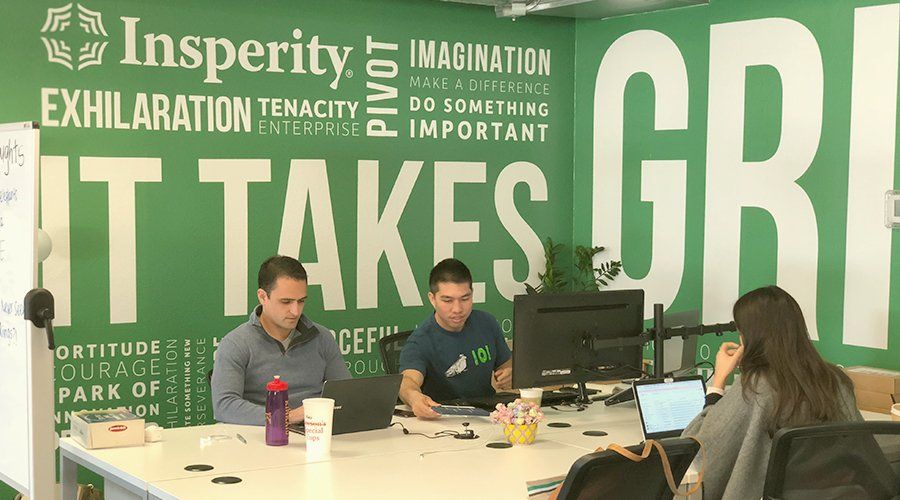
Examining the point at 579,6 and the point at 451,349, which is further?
the point at 579,6

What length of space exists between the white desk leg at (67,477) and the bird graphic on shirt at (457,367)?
66.4 inches

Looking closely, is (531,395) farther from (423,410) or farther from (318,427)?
(318,427)

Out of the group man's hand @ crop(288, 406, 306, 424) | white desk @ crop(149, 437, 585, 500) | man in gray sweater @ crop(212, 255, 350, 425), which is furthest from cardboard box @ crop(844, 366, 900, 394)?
man's hand @ crop(288, 406, 306, 424)

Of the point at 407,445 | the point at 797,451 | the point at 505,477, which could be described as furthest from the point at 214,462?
the point at 797,451

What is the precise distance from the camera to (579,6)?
668cm

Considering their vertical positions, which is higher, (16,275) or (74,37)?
(74,37)

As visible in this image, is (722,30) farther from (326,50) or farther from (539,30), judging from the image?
(326,50)

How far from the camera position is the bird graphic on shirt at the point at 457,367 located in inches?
202

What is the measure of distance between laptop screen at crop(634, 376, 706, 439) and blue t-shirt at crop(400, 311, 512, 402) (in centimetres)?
119

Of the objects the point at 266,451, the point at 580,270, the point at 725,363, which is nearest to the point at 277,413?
the point at 266,451

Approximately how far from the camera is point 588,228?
7.24m

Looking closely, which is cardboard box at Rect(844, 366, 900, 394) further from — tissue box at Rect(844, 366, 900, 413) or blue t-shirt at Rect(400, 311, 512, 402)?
blue t-shirt at Rect(400, 311, 512, 402)

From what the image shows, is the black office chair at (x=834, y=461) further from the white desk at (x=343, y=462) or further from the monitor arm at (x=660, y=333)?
the monitor arm at (x=660, y=333)

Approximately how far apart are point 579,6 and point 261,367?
125 inches
